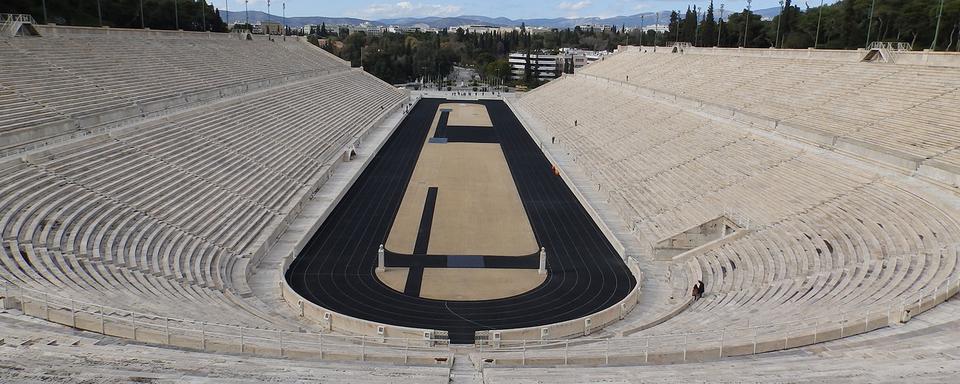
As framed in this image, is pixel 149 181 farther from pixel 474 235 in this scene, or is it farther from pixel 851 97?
pixel 851 97

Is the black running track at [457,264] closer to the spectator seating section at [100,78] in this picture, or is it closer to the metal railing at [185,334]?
the metal railing at [185,334]

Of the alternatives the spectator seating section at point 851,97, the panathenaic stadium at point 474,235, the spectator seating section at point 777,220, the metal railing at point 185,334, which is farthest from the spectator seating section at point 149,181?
the spectator seating section at point 851,97

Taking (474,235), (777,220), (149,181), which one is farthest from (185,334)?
(777,220)

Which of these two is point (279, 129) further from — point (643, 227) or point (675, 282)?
point (675, 282)

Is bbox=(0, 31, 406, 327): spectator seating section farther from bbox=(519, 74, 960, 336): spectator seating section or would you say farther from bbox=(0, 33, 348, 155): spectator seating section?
bbox=(519, 74, 960, 336): spectator seating section

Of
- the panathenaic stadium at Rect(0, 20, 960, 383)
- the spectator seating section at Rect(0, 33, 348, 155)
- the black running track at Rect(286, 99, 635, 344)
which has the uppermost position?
the spectator seating section at Rect(0, 33, 348, 155)

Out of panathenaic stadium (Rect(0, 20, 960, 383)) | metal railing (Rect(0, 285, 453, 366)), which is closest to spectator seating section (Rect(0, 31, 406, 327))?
panathenaic stadium (Rect(0, 20, 960, 383))

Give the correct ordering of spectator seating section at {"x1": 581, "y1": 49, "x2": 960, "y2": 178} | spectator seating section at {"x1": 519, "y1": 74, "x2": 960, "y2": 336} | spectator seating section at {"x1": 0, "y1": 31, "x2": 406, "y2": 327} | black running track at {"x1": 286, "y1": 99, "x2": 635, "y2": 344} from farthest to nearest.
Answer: spectator seating section at {"x1": 581, "y1": 49, "x2": 960, "y2": 178}, black running track at {"x1": 286, "y1": 99, "x2": 635, "y2": 344}, spectator seating section at {"x1": 0, "y1": 31, "x2": 406, "y2": 327}, spectator seating section at {"x1": 519, "y1": 74, "x2": 960, "y2": 336}

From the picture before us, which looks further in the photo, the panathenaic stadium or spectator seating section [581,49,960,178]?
spectator seating section [581,49,960,178]
